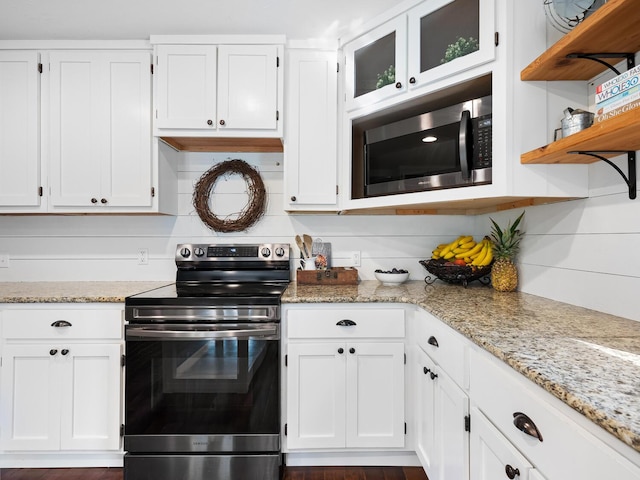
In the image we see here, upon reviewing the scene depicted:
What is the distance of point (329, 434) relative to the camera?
1778 mm

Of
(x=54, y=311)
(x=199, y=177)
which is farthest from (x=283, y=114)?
(x=54, y=311)

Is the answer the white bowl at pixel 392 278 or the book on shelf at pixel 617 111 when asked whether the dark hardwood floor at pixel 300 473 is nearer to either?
the white bowl at pixel 392 278

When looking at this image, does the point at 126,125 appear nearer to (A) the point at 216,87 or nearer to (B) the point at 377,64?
(A) the point at 216,87

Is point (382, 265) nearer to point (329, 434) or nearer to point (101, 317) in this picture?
point (329, 434)

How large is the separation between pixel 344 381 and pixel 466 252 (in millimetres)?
1067

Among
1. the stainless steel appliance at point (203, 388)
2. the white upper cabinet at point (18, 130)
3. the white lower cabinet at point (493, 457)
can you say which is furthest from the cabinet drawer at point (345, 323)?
the white upper cabinet at point (18, 130)

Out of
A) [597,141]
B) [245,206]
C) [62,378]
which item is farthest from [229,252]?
[597,141]

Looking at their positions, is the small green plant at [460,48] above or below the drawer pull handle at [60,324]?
above

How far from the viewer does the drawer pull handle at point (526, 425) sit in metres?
0.78

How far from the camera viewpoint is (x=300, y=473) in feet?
6.00

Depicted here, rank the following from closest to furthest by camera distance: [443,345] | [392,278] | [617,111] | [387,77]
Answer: [617,111] < [443,345] < [387,77] < [392,278]

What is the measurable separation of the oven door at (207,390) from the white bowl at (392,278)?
81 centimetres

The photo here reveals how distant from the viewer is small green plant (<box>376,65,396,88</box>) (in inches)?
73.8

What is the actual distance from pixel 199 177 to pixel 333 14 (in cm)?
131
